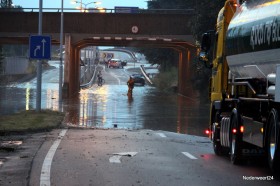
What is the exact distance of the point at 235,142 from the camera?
44.1 ft

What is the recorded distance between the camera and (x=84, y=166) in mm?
12695

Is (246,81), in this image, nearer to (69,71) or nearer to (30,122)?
(30,122)

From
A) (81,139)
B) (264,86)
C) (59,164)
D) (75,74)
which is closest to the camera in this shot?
(264,86)

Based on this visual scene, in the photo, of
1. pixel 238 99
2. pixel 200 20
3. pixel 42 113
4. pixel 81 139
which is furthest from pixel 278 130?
pixel 200 20

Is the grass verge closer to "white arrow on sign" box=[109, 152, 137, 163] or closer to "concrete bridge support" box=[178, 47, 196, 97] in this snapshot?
"white arrow on sign" box=[109, 152, 137, 163]

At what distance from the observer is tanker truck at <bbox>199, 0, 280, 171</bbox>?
11.0 meters

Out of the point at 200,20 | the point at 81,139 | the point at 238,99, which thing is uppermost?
the point at 200,20

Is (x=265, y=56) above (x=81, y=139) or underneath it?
above

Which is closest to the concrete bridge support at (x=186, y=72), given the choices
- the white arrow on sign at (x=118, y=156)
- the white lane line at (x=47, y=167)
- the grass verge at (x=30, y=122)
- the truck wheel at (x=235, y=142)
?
the grass verge at (x=30, y=122)

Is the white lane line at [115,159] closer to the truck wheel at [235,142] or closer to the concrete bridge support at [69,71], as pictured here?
the truck wheel at [235,142]

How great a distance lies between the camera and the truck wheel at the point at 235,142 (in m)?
13.3

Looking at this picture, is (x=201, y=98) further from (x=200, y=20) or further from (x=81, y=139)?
(x=81, y=139)

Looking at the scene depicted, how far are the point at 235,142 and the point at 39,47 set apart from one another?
14.5 meters

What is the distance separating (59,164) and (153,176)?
233cm
